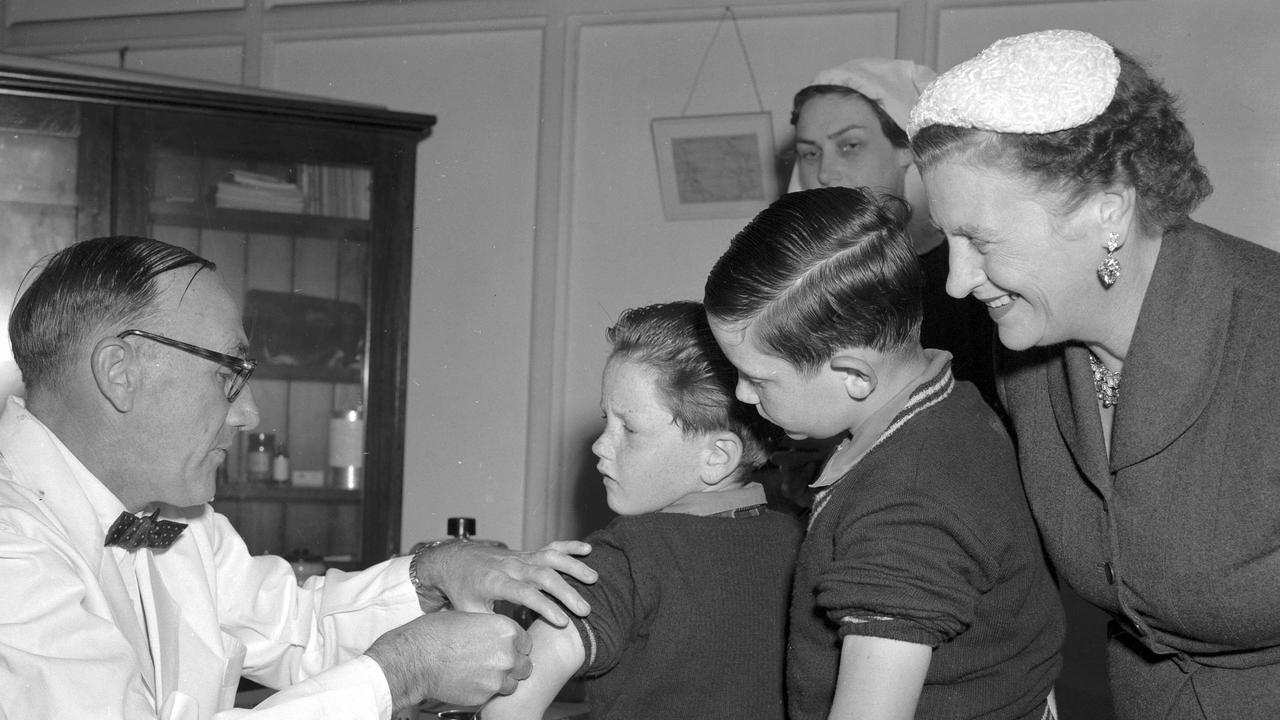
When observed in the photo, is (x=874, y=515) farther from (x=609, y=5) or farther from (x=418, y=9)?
(x=418, y=9)

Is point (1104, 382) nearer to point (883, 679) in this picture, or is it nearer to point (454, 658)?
point (883, 679)

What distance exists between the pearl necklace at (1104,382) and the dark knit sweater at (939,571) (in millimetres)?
141

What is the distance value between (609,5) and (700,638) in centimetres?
262

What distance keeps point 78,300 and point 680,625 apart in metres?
0.93

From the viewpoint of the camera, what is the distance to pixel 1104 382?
151cm

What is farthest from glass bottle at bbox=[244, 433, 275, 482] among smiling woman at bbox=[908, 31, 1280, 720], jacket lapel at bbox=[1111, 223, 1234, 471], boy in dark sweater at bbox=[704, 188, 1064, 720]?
jacket lapel at bbox=[1111, 223, 1234, 471]

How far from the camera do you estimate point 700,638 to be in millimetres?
1484

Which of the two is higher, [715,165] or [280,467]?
[715,165]

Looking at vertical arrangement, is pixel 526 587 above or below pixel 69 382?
below

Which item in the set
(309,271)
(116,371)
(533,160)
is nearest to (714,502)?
(116,371)

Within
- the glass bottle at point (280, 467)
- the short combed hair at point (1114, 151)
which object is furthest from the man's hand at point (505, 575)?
the glass bottle at point (280, 467)

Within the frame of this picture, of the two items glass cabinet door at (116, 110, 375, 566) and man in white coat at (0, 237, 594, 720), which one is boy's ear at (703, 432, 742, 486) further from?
glass cabinet door at (116, 110, 375, 566)

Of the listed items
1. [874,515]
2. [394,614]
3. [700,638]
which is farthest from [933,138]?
[394,614]

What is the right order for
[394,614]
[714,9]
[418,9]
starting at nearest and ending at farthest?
[394,614] → [714,9] → [418,9]
